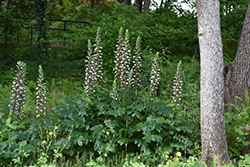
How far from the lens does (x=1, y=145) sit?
347 centimetres

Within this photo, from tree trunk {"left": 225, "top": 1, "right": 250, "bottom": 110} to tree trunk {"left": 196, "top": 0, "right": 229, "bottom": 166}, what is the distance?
1.91m

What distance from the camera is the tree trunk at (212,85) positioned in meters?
3.62

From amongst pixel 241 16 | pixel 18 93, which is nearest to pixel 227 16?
pixel 241 16

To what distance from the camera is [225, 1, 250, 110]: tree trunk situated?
17.3ft

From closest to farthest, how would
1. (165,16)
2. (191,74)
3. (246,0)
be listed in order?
1. (191,74)
2. (246,0)
3. (165,16)

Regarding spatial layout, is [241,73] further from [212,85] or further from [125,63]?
[125,63]

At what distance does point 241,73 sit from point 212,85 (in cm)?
215

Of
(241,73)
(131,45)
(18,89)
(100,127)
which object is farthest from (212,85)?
(131,45)

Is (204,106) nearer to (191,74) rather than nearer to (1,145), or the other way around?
(1,145)

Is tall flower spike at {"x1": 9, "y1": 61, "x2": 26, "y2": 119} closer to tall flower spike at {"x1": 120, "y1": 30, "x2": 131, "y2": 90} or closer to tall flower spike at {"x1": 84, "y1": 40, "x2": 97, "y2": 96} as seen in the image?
tall flower spike at {"x1": 84, "y1": 40, "x2": 97, "y2": 96}

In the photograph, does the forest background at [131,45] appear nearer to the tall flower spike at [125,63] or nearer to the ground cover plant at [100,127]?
the ground cover plant at [100,127]

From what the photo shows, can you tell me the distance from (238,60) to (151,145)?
10.1ft

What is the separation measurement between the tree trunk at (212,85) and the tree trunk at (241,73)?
191cm

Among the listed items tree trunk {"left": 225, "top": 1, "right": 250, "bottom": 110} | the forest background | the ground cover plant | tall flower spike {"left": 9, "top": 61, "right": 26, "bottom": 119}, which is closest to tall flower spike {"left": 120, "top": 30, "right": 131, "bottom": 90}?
the ground cover plant
